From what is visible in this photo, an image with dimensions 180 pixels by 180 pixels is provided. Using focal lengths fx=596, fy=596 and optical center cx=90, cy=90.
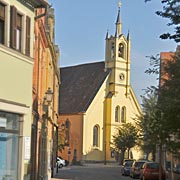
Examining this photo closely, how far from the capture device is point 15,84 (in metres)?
21.6

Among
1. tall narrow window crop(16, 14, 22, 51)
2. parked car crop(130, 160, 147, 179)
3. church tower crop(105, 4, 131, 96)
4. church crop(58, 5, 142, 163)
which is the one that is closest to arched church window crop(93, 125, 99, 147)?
church crop(58, 5, 142, 163)

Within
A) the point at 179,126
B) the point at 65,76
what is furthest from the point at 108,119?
the point at 179,126

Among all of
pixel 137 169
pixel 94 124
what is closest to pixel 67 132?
pixel 94 124

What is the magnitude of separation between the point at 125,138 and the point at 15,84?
76.8 meters

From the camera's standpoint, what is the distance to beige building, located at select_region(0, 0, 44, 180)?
814 inches

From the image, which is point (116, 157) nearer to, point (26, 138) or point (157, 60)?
point (157, 60)

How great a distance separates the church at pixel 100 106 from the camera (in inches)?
4082

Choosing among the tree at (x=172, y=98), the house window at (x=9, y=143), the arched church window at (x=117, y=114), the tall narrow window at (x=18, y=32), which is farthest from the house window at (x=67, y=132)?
the tall narrow window at (x=18, y=32)

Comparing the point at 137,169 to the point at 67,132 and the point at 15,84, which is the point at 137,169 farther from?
the point at 67,132

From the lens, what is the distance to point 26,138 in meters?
22.3

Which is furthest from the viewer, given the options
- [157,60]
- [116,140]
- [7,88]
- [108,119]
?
[108,119]

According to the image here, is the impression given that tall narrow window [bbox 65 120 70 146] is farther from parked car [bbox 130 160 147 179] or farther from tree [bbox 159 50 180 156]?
tree [bbox 159 50 180 156]

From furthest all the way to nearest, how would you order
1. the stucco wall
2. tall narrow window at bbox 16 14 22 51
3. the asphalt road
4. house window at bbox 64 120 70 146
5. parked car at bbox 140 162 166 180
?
house window at bbox 64 120 70 146
the stucco wall
the asphalt road
parked car at bbox 140 162 166 180
tall narrow window at bbox 16 14 22 51

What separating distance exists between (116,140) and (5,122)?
262ft
